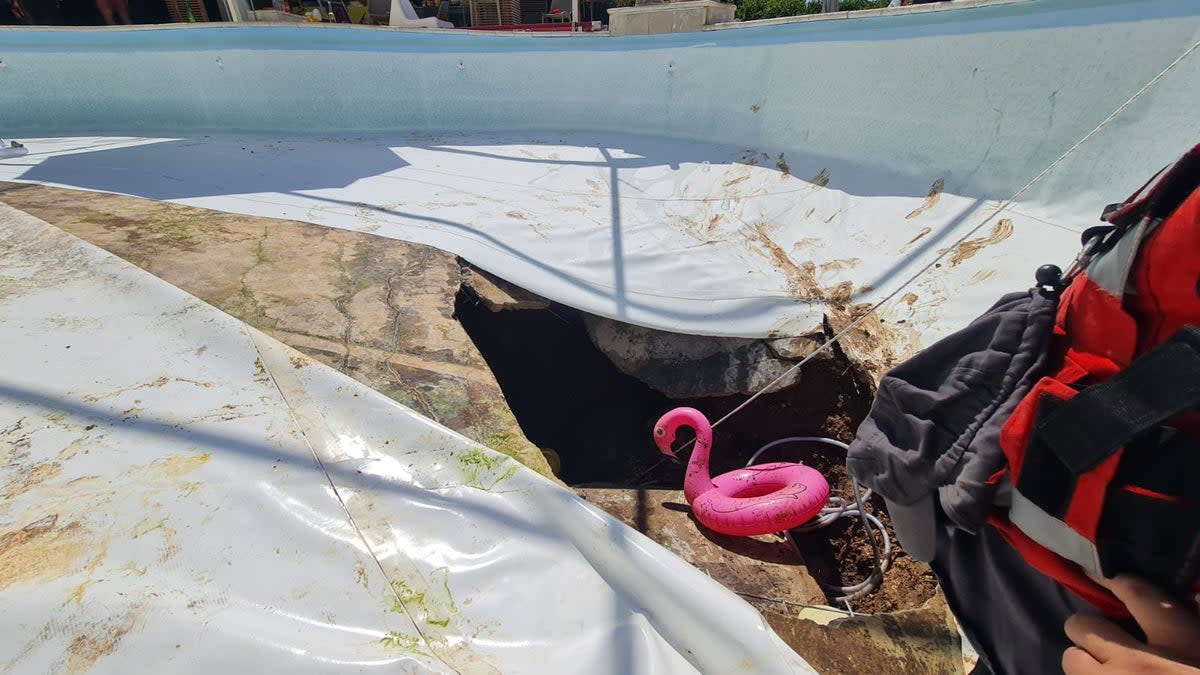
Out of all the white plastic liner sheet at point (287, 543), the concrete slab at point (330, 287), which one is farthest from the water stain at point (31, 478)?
the concrete slab at point (330, 287)

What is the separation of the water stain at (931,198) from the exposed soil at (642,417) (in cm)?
90

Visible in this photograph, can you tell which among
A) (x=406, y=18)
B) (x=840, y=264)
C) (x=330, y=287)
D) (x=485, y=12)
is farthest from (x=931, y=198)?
(x=485, y=12)

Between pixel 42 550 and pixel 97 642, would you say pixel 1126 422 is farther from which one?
pixel 42 550

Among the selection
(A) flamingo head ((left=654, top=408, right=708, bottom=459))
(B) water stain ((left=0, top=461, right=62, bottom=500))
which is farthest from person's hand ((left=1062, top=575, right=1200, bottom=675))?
(B) water stain ((left=0, top=461, right=62, bottom=500))

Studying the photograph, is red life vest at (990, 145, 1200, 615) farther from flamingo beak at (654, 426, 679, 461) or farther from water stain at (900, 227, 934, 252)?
water stain at (900, 227, 934, 252)

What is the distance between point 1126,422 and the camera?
2.04ft

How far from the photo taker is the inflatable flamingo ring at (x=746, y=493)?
2025 mm

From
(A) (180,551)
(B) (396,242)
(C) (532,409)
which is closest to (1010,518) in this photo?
(A) (180,551)

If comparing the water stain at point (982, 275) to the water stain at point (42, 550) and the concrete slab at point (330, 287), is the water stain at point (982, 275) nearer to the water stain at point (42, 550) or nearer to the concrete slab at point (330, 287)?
the concrete slab at point (330, 287)

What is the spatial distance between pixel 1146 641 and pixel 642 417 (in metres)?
2.79

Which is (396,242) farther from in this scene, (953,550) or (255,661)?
(953,550)

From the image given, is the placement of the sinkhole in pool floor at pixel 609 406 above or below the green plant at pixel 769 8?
below

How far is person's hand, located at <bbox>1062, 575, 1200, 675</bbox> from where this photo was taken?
608 mm

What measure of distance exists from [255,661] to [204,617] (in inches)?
5.1
